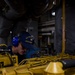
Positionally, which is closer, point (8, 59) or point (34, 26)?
point (8, 59)

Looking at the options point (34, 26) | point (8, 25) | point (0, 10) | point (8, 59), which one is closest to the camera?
point (8, 59)

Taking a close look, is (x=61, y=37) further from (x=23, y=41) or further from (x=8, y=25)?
(x=8, y=25)

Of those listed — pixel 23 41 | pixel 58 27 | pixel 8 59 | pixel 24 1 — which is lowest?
pixel 8 59

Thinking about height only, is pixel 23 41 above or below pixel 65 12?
below

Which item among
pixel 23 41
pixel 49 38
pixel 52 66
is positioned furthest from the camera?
pixel 49 38

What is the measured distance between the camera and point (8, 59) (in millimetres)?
1336

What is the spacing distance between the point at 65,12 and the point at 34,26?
54.6 inches

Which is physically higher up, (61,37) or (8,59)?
(61,37)

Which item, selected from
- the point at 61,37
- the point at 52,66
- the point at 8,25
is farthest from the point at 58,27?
the point at 52,66

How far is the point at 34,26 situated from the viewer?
3.38 meters

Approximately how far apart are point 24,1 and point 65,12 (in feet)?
1.81

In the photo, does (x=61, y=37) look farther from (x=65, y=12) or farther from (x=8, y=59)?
(x=8, y=59)

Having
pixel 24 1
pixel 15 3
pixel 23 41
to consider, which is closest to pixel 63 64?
pixel 23 41

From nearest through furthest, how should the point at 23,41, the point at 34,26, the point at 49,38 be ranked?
the point at 23,41, the point at 34,26, the point at 49,38
